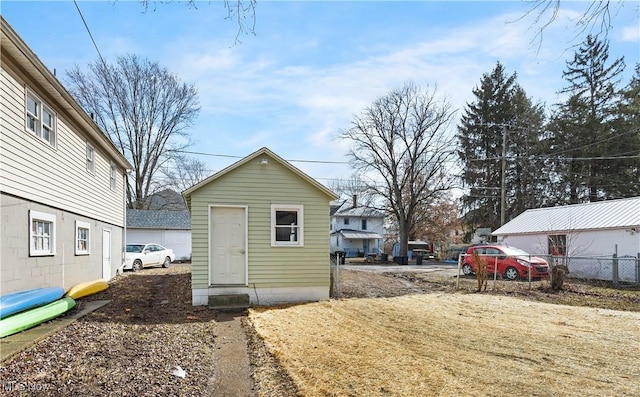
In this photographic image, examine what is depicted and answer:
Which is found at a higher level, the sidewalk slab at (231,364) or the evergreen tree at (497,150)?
the evergreen tree at (497,150)

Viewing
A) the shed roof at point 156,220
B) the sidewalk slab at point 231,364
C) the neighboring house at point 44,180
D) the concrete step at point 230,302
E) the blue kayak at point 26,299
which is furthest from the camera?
the shed roof at point 156,220

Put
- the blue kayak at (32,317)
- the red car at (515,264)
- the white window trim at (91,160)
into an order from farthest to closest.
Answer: the red car at (515,264), the white window trim at (91,160), the blue kayak at (32,317)

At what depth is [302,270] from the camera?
11.1 m

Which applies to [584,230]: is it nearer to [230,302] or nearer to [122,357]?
[230,302]

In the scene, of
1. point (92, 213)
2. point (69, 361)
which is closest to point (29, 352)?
point (69, 361)

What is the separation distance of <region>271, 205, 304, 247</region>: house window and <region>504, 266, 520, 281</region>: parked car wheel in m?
10.7

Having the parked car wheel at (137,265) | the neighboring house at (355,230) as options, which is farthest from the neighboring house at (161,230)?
the neighboring house at (355,230)

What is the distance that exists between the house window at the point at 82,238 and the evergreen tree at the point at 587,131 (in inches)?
1258

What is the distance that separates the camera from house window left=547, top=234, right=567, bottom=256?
19.0 metres

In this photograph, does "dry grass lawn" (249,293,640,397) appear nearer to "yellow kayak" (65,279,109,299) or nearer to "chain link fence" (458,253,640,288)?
"yellow kayak" (65,279,109,299)

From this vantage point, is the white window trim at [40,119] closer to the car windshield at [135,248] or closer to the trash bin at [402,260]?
the car windshield at [135,248]

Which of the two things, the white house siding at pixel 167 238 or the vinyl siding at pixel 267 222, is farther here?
the white house siding at pixel 167 238

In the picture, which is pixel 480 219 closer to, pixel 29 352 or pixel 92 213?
pixel 92 213

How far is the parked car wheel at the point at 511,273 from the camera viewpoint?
683 inches
